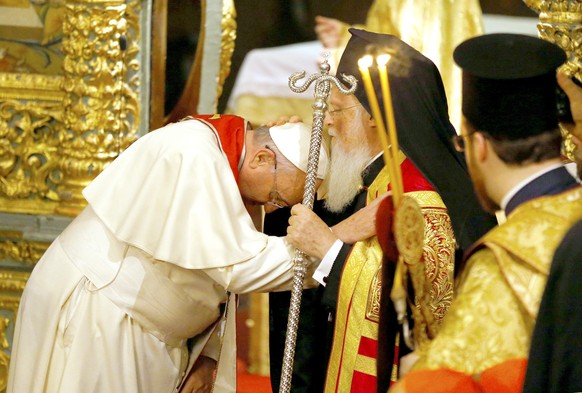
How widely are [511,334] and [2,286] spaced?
424 cm

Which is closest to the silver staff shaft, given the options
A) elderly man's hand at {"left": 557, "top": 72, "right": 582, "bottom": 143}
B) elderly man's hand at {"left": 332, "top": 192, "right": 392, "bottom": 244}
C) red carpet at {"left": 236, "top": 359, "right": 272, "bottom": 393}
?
elderly man's hand at {"left": 332, "top": 192, "right": 392, "bottom": 244}

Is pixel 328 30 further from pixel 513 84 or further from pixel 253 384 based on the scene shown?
pixel 513 84

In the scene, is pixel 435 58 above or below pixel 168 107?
above

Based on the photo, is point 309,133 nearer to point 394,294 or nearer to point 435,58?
point 394,294

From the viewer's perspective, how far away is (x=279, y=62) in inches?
267

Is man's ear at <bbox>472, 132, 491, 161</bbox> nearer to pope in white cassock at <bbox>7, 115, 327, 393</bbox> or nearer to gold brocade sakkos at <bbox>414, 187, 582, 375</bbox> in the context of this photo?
gold brocade sakkos at <bbox>414, 187, 582, 375</bbox>

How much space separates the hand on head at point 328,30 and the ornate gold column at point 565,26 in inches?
51.5

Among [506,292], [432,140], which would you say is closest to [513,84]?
[506,292]

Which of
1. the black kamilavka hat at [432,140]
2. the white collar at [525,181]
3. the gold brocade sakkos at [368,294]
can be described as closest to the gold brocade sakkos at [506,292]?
the white collar at [525,181]

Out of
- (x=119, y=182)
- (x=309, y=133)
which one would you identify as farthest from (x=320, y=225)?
(x=119, y=182)

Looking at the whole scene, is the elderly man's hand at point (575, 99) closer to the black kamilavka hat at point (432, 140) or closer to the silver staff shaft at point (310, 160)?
the black kamilavka hat at point (432, 140)

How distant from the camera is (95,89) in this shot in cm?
→ 622

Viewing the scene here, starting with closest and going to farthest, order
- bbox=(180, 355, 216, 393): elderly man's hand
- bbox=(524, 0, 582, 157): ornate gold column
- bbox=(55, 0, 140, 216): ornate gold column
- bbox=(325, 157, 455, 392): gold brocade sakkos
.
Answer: bbox=(325, 157, 455, 392): gold brocade sakkos
bbox=(180, 355, 216, 393): elderly man's hand
bbox=(524, 0, 582, 157): ornate gold column
bbox=(55, 0, 140, 216): ornate gold column

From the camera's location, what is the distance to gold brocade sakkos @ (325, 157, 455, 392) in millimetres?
3953
